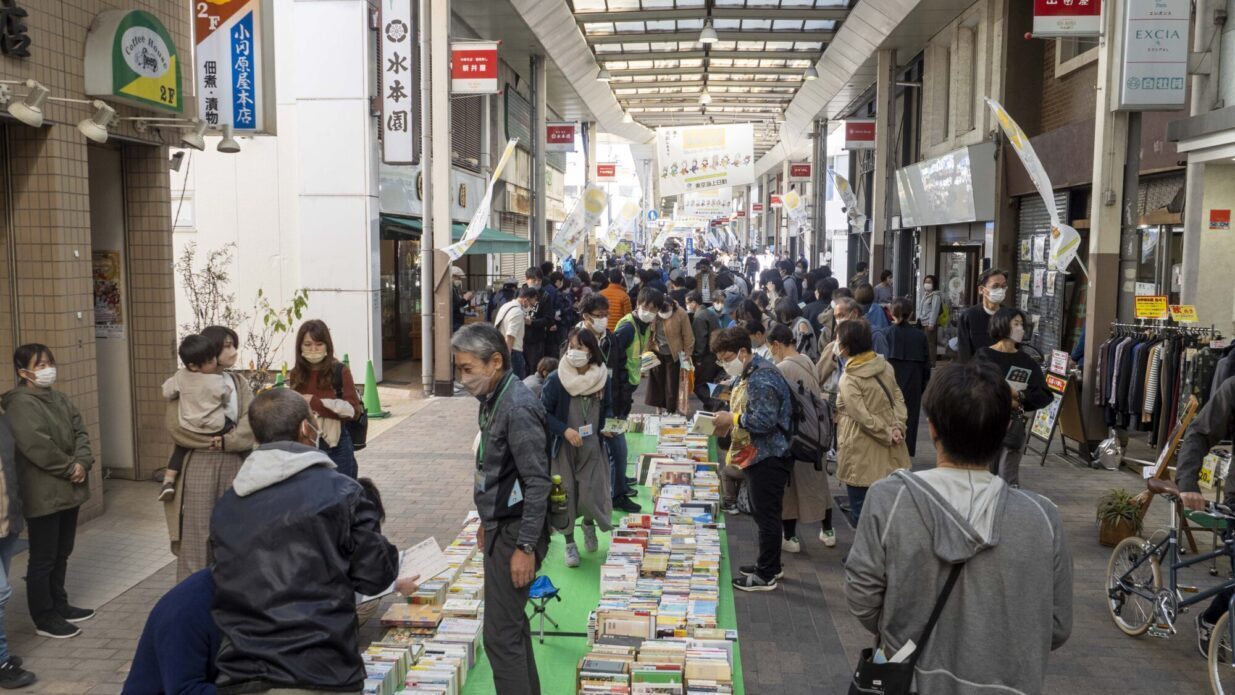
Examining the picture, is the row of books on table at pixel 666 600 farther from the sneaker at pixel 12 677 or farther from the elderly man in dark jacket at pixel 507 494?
the sneaker at pixel 12 677

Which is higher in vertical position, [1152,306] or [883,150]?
[883,150]

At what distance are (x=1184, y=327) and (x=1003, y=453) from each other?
3170mm

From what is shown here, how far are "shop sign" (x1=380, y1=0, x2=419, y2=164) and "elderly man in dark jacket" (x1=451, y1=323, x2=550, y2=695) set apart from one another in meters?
10.4

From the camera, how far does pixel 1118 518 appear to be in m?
7.77

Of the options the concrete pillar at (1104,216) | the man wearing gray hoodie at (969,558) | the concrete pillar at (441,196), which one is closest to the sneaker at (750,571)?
the man wearing gray hoodie at (969,558)

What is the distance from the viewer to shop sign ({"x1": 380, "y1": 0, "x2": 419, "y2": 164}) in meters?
14.2

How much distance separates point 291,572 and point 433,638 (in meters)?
2.88

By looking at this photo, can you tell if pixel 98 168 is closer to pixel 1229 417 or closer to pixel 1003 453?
pixel 1003 453

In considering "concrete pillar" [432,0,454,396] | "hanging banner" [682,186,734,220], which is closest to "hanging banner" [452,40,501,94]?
"concrete pillar" [432,0,454,396]

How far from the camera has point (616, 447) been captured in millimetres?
8945

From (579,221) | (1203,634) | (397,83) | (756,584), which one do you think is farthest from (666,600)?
(579,221)

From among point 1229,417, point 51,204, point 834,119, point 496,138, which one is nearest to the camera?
point 1229,417

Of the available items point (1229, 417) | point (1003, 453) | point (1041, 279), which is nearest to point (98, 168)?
point (1003, 453)

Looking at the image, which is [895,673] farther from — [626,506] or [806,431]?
[626,506]
